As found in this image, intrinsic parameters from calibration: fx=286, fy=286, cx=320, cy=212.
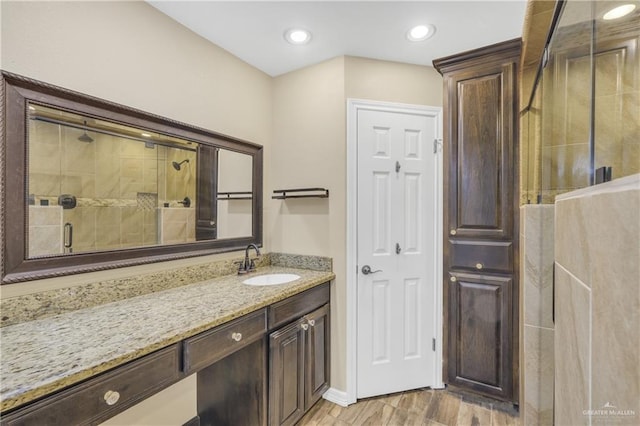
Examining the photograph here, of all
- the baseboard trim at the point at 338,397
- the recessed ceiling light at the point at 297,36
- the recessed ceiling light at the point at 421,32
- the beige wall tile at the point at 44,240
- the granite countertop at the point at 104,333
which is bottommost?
the baseboard trim at the point at 338,397

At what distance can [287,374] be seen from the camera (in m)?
1.66

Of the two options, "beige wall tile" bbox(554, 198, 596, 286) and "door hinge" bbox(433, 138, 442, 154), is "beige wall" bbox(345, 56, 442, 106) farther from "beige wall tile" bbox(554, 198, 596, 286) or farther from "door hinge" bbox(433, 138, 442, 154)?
"beige wall tile" bbox(554, 198, 596, 286)

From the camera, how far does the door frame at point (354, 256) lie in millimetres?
2049

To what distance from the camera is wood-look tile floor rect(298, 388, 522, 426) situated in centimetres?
185

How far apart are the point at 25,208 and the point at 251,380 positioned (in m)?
1.29

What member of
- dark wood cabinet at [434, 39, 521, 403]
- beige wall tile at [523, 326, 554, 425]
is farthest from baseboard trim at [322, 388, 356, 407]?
beige wall tile at [523, 326, 554, 425]

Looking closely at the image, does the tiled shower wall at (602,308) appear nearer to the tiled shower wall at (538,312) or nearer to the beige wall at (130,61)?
the tiled shower wall at (538,312)

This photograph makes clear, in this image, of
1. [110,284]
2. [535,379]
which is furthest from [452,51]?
[110,284]

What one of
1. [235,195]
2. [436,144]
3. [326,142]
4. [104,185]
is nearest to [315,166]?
[326,142]

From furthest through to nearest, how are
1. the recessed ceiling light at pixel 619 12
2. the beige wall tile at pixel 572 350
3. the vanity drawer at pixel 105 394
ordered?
the vanity drawer at pixel 105 394
the recessed ceiling light at pixel 619 12
the beige wall tile at pixel 572 350

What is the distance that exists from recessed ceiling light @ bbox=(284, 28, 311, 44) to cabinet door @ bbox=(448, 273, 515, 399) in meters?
1.95

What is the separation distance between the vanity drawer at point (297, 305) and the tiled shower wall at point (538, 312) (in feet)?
3.72

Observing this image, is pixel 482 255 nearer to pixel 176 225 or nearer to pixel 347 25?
pixel 347 25

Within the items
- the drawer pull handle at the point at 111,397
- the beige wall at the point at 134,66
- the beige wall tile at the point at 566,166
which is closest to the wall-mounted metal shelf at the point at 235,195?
the beige wall at the point at 134,66
